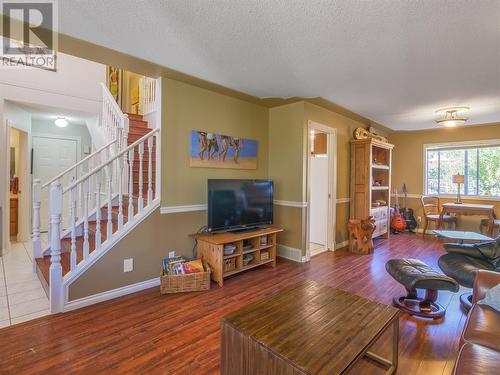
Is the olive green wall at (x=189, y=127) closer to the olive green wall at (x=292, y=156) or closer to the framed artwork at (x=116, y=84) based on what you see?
the olive green wall at (x=292, y=156)

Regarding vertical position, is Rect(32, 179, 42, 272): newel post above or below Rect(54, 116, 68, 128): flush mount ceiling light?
below

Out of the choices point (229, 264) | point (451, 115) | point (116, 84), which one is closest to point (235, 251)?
point (229, 264)

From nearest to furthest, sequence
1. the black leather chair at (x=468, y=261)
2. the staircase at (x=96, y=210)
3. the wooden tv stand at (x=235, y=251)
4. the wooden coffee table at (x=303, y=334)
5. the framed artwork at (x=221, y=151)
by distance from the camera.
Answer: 1. the wooden coffee table at (x=303, y=334)
2. the staircase at (x=96, y=210)
3. the black leather chair at (x=468, y=261)
4. the wooden tv stand at (x=235, y=251)
5. the framed artwork at (x=221, y=151)

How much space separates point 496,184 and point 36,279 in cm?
810

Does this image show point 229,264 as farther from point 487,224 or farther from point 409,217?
point 487,224

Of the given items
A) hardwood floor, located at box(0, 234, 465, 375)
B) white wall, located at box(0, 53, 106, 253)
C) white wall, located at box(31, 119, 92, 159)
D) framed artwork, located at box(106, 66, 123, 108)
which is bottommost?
hardwood floor, located at box(0, 234, 465, 375)

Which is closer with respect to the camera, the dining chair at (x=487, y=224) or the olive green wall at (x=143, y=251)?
the olive green wall at (x=143, y=251)

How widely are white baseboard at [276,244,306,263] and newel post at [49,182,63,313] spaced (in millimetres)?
2901

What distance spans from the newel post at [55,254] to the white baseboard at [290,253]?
2.90m

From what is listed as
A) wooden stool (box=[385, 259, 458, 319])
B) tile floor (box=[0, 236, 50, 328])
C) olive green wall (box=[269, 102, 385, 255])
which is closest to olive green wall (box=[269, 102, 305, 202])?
olive green wall (box=[269, 102, 385, 255])

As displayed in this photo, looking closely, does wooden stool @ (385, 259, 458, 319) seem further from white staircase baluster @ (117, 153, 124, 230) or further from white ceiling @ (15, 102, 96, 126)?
white ceiling @ (15, 102, 96, 126)

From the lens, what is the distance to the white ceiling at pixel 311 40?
185 cm

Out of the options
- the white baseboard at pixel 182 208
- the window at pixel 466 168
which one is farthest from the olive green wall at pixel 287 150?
the window at pixel 466 168

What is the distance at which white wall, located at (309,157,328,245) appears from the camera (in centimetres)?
466
